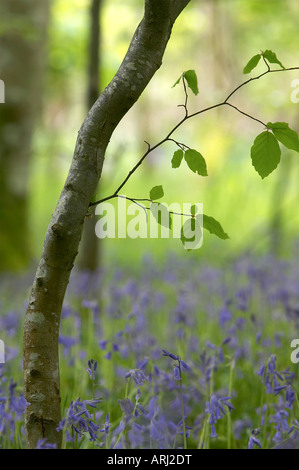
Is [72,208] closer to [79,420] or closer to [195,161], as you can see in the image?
[195,161]

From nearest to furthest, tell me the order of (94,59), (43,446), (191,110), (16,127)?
(43,446) → (94,59) → (16,127) → (191,110)

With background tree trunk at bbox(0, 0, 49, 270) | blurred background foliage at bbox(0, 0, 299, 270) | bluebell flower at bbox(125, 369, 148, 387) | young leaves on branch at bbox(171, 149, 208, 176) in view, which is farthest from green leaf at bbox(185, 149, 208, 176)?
background tree trunk at bbox(0, 0, 49, 270)

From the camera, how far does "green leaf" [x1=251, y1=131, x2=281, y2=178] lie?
1.43m

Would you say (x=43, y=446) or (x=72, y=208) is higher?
(x=72, y=208)

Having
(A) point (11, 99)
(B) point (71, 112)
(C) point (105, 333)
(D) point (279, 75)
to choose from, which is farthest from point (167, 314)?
(B) point (71, 112)

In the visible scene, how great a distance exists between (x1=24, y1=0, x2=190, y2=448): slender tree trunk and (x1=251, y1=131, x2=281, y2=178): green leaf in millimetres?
355

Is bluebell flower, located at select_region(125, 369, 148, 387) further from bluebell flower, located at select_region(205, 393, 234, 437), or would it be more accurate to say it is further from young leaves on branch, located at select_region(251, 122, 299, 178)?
young leaves on branch, located at select_region(251, 122, 299, 178)

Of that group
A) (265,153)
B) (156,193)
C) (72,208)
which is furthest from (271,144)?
(72,208)

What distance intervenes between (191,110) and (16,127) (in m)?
7.59

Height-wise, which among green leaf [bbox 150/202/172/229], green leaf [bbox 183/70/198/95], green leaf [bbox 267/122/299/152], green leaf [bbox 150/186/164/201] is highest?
green leaf [bbox 183/70/198/95]

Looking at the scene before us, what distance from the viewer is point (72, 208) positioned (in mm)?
1426

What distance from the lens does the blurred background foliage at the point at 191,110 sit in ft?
19.9
